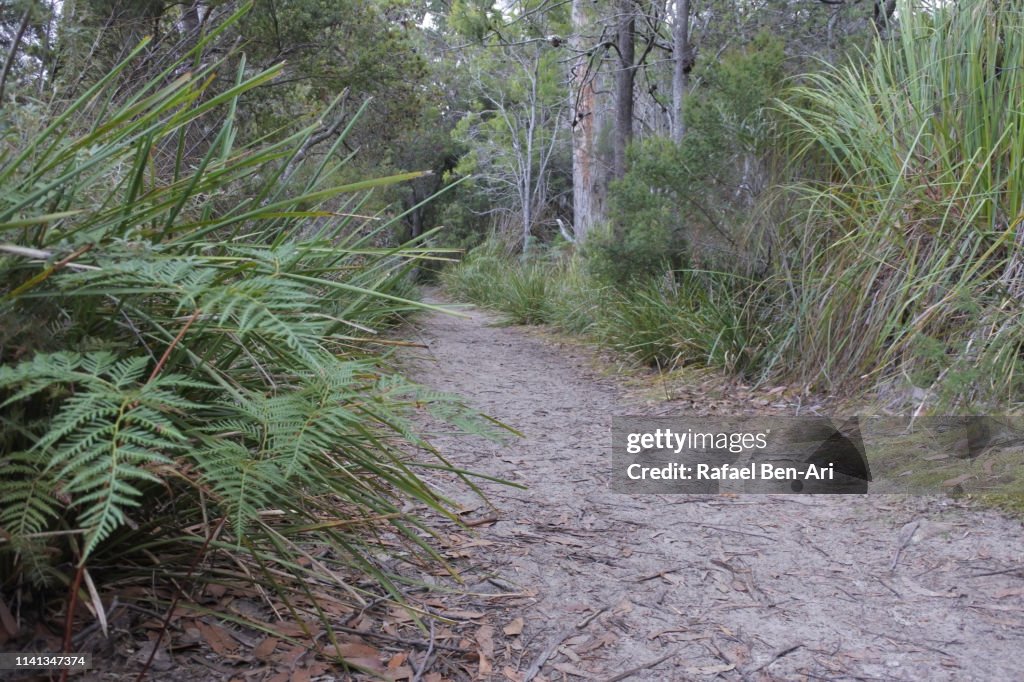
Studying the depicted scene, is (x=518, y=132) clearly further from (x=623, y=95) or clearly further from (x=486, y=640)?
(x=486, y=640)

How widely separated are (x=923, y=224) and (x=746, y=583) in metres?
2.46

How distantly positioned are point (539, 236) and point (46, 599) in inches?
668

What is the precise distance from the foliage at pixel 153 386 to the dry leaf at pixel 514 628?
0.42m

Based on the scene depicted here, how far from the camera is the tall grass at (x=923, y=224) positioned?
3.69 metres

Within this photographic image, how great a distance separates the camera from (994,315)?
3.64 meters

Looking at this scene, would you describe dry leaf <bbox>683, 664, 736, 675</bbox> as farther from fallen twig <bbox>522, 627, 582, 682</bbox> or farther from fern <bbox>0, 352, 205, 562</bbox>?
fern <bbox>0, 352, 205, 562</bbox>

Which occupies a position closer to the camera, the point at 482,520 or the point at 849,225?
the point at 482,520

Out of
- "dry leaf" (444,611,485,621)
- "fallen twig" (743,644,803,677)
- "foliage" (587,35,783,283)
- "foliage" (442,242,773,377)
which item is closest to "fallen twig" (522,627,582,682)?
"dry leaf" (444,611,485,621)

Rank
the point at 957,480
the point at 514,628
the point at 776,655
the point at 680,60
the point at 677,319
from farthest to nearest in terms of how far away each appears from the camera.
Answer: the point at 680,60 → the point at 677,319 → the point at 957,480 → the point at 514,628 → the point at 776,655

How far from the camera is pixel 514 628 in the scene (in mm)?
2330

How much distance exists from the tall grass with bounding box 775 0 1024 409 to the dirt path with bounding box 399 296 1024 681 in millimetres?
853

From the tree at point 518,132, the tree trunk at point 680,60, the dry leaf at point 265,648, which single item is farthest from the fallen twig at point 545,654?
the tree at point 518,132

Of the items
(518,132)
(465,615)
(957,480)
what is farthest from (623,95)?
(518,132)

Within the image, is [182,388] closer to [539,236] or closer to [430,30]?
[539,236]
